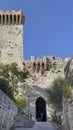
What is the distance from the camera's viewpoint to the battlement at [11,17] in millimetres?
50344

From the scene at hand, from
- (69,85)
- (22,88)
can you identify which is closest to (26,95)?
(22,88)

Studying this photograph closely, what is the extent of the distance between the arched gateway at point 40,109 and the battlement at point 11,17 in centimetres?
1315

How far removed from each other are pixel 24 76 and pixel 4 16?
35.8 feet

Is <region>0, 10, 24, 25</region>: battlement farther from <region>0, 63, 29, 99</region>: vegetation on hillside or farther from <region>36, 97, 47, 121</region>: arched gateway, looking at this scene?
<region>36, 97, 47, 121</region>: arched gateway

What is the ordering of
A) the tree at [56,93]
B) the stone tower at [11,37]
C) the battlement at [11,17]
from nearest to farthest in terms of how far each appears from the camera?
the tree at [56,93]
the stone tower at [11,37]
the battlement at [11,17]

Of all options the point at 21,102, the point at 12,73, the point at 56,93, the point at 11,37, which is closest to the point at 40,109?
the point at 21,102

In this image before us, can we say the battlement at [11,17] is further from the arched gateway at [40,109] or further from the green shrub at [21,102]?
the green shrub at [21,102]

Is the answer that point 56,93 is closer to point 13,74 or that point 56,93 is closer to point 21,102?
point 21,102

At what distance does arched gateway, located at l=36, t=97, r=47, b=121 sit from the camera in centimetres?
4574

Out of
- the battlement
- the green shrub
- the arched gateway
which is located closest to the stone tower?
Result: the battlement

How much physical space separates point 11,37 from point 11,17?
10.8 ft

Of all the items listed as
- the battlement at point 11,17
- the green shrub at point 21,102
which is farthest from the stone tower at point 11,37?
the green shrub at point 21,102

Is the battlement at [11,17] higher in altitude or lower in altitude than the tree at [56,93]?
higher

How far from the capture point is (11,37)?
4997 centimetres
